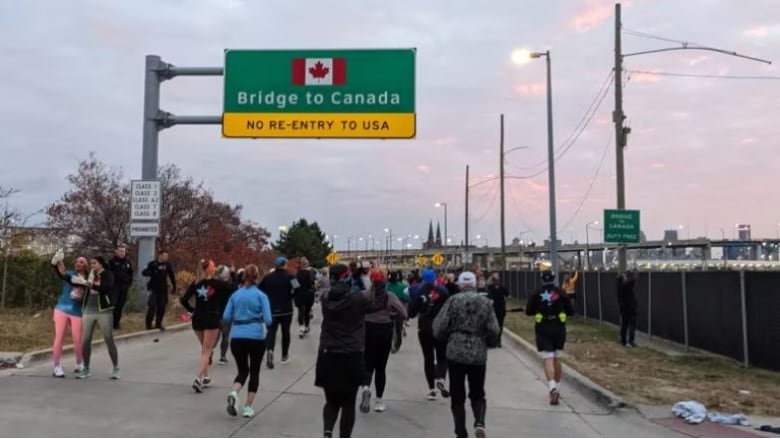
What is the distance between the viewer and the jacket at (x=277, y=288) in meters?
11.8

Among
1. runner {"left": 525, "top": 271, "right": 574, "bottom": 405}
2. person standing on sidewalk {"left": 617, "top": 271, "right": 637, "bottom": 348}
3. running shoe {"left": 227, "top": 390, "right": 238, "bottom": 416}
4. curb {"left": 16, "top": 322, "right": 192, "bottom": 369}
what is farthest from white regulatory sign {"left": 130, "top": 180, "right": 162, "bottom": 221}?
person standing on sidewalk {"left": 617, "top": 271, "right": 637, "bottom": 348}

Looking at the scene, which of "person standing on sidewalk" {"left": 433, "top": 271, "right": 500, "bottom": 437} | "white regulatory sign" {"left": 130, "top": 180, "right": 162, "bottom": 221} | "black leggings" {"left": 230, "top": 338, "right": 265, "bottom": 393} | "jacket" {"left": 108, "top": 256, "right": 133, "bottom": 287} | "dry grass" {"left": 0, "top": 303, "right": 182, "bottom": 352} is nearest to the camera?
"person standing on sidewalk" {"left": 433, "top": 271, "right": 500, "bottom": 437}

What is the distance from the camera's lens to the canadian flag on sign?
16.5 metres

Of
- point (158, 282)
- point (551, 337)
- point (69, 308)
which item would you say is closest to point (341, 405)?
point (551, 337)

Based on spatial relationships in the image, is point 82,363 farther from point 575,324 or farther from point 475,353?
point 575,324

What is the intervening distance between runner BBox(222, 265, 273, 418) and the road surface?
0.39 m

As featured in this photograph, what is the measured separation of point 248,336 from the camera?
786cm

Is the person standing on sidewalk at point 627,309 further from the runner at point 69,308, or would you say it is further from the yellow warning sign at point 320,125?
the runner at point 69,308

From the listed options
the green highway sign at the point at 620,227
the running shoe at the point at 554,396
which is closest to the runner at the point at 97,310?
the running shoe at the point at 554,396

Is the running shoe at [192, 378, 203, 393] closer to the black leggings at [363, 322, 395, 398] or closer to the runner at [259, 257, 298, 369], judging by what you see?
the black leggings at [363, 322, 395, 398]

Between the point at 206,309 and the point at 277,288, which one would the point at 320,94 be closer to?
the point at 277,288

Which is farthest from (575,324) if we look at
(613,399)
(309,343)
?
(613,399)

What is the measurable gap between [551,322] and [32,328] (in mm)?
10870

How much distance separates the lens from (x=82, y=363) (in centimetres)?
1005
